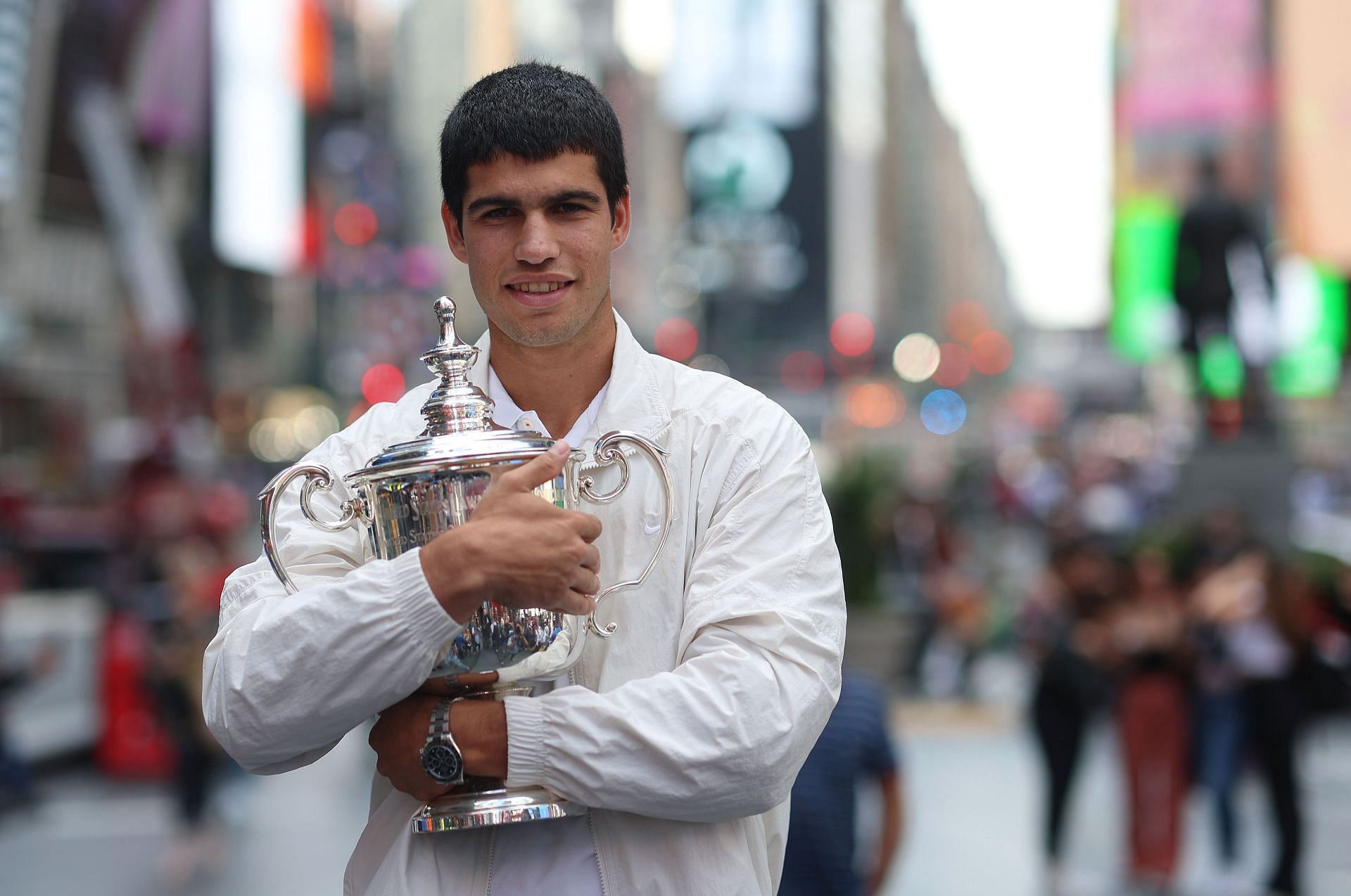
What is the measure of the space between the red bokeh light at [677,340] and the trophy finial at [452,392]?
3711cm

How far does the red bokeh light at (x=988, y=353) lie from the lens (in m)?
79.2

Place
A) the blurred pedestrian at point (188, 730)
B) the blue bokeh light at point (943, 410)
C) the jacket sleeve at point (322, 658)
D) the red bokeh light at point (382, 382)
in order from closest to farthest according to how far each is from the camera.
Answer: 1. the jacket sleeve at point (322, 658)
2. the blurred pedestrian at point (188, 730)
3. the red bokeh light at point (382, 382)
4. the blue bokeh light at point (943, 410)

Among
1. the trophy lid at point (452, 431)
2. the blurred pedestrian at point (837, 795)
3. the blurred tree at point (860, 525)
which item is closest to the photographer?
the trophy lid at point (452, 431)

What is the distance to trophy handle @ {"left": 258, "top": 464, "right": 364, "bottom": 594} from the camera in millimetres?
1983

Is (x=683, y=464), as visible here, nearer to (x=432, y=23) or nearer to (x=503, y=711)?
(x=503, y=711)

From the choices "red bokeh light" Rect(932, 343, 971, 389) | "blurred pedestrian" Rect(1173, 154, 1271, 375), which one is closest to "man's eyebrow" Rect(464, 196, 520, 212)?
"blurred pedestrian" Rect(1173, 154, 1271, 375)

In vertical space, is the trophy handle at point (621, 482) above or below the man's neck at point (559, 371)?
below

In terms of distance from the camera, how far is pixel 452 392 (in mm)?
2025

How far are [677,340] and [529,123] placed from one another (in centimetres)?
4203

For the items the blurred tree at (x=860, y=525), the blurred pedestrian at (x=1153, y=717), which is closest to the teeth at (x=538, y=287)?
the blurred pedestrian at (x=1153, y=717)

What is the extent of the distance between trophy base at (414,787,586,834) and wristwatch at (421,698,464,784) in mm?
38

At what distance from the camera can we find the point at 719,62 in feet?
95.3

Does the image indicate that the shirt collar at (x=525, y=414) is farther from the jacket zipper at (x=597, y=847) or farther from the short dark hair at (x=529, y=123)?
the jacket zipper at (x=597, y=847)

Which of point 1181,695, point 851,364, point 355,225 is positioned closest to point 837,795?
point 1181,695
